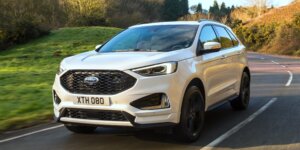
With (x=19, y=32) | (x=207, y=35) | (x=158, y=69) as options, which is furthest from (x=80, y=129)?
(x=19, y=32)

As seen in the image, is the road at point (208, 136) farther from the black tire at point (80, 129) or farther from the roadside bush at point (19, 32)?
the roadside bush at point (19, 32)

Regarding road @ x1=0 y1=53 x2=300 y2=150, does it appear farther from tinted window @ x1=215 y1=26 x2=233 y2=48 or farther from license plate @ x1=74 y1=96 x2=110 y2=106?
tinted window @ x1=215 y1=26 x2=233 y2=48

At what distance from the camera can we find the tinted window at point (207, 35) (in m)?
8.43

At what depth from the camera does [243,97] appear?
10445 mm

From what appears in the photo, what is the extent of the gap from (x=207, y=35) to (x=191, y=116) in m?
1.85

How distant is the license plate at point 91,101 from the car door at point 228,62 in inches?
109

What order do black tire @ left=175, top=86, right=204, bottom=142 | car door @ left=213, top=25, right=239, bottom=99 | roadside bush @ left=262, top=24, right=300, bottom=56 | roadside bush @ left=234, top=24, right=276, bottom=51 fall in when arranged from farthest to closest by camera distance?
roadside bush @ left=234, top=24, right=276, bottom=51 → roadside bush @ left=262, top=24, right=300, bottom=56 → car door @ left=213, top=25, right=239, bottom=99 → black tire @ left=175, top=86, right=204, bottom=142

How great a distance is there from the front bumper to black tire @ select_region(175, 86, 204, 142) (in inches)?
6.5

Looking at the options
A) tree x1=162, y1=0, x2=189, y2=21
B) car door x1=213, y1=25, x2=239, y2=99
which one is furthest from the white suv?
tree x1=162, y1=0, x2=189, y2=21

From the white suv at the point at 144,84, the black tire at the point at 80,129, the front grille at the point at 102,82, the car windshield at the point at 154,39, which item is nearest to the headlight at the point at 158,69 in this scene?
the white suv at the point at 144,84

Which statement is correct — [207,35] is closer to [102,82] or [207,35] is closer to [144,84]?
[144,84]

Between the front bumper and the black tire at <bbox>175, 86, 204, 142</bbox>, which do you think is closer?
the front bumper

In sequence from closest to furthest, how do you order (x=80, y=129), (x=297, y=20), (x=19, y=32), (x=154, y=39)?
(x=80, y=129)
(x=154, y=39)
(x=19, y=32)
(x=297, y=20)

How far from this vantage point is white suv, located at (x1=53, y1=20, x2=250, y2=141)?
6758 mm
